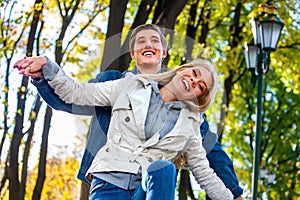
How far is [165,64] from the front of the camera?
4.36 metres

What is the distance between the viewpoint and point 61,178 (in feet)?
56.5

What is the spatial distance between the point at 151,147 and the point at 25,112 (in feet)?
20.0

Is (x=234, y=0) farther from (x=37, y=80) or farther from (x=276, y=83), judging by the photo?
(x=37, y=80)

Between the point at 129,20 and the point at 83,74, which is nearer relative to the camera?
the point at 83,74

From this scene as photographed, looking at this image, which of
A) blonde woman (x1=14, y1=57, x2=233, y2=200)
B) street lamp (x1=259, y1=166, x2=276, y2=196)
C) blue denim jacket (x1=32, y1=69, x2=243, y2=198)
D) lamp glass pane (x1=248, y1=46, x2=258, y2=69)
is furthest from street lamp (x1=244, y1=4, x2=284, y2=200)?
street lamp (x1=259, y1=166, x2=276, y2=196)

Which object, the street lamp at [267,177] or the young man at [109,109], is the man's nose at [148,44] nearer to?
the young man at [109,109]

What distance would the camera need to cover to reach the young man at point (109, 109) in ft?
12.5

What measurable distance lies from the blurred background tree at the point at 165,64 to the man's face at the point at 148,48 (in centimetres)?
13

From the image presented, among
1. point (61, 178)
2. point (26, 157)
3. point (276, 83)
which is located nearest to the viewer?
point (26, 157)

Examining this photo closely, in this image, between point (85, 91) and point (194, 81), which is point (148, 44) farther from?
point (85, 91)

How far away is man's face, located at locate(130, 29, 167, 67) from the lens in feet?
13.1

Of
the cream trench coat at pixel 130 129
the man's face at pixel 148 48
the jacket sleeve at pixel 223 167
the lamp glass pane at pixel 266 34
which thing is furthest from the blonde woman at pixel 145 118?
the lamp glass pane at pixel 266 34

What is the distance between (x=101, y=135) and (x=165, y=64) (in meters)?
0.72

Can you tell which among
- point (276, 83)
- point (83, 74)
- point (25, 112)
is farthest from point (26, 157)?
point (276, 83)
